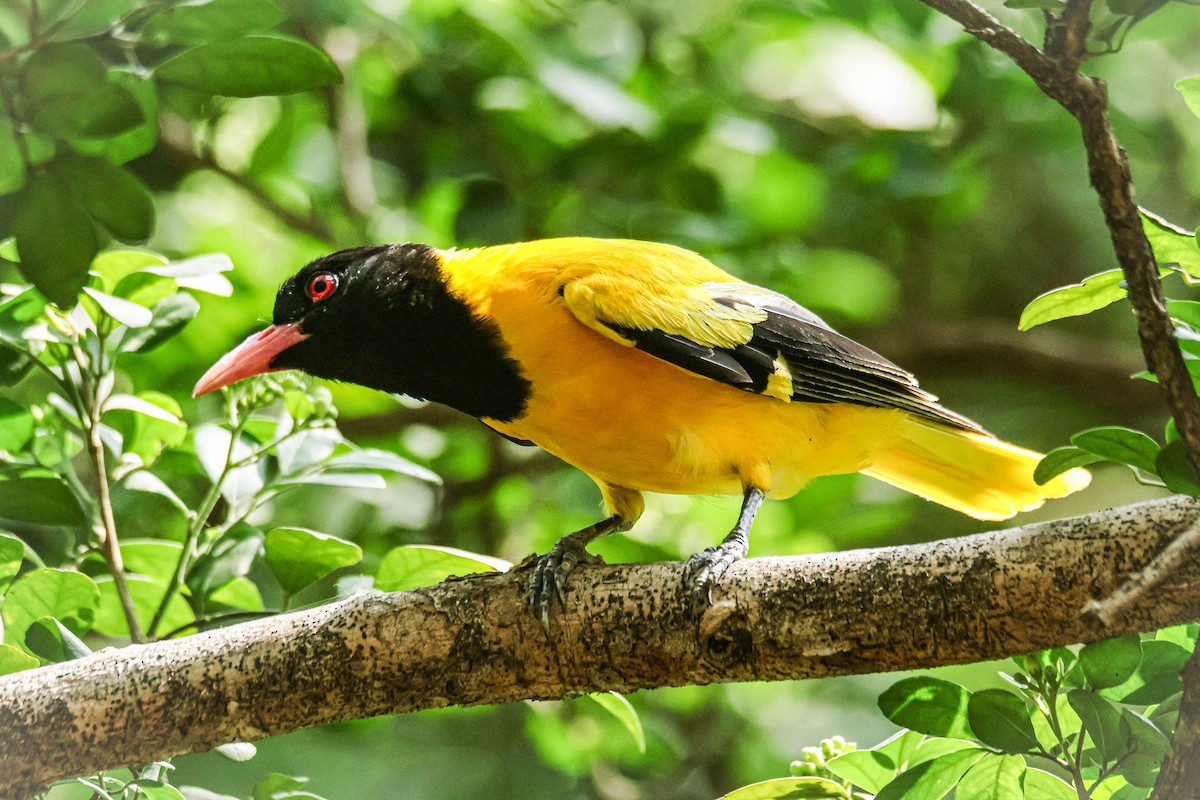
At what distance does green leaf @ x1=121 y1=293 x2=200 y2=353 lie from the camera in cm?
264

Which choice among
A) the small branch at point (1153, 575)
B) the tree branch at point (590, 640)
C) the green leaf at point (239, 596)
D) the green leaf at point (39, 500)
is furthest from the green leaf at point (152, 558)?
the small branch at point (1153, 575)

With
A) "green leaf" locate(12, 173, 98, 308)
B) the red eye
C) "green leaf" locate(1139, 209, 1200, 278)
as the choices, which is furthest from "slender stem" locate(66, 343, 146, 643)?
"green leaf" locate(1139, 209, 1200, 278)

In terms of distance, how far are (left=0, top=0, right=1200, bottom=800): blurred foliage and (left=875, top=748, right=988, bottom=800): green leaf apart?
3.77 feet

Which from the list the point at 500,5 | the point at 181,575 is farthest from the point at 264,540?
the point at 500,5

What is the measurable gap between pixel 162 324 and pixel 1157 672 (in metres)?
2.29

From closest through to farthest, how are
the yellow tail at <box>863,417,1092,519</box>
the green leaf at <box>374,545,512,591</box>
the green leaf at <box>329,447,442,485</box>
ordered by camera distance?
the green leaf at <box>374,545,512,591</box> → the green leaf at <box>329,447,442,485</box> → the yellow tail at <box>863,417,1092,519</box>

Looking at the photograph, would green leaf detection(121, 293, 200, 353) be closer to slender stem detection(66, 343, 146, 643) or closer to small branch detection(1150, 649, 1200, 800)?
slender stem detection(66, 343, 146, 643)

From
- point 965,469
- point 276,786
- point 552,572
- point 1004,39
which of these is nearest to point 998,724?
point 552,572

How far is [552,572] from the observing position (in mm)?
2576

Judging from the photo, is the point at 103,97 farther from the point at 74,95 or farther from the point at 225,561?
the point at 225,561

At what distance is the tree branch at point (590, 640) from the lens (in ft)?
6.78

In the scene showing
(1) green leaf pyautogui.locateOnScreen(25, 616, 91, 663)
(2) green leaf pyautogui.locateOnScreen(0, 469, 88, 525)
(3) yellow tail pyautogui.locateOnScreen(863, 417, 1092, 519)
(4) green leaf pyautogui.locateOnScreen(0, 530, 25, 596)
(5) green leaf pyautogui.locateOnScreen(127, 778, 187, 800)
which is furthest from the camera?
(3) yellow tail pyautogui.locateOnScreen(863, 417, 1092, 519)

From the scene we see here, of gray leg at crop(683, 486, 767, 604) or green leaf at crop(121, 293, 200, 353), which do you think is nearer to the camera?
gray leg at crop(683, 486, 767, 604)

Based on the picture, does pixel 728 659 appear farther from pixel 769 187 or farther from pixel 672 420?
pixel 769 187
